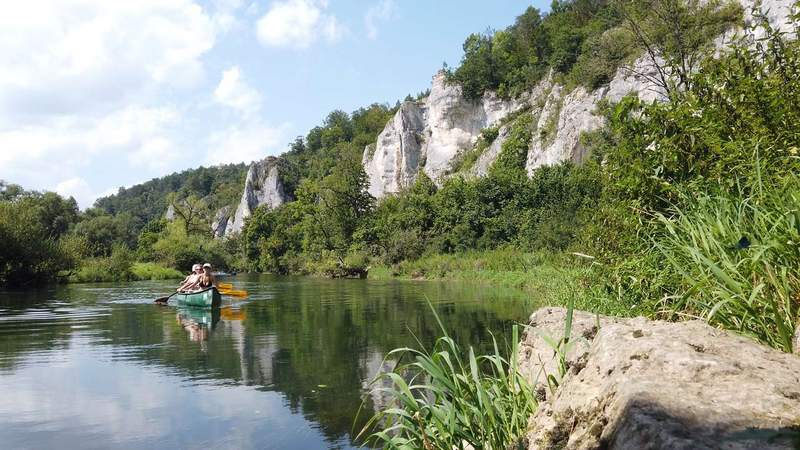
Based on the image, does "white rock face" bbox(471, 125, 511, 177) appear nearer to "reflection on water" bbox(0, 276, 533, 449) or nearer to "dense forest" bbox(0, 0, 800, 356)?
"dense forest" bbox(0, 0, 800, 356)

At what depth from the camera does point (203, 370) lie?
31.9 ft

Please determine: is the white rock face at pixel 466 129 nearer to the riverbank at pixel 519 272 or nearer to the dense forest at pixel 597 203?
the dense forest at pixel 597 203

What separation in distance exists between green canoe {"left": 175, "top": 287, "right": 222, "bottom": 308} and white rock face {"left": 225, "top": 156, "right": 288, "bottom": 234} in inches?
2641

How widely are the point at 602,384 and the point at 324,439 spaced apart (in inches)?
177

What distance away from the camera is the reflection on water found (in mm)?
6645

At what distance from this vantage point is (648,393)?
6.63ft

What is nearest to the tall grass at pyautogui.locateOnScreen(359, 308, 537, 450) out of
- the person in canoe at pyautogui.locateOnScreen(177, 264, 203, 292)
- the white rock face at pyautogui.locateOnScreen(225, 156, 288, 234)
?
the person in canoe at pyautogui.locateOnScreen(177, 264, 203, 292)

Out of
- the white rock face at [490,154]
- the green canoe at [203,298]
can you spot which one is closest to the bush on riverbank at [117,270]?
the green canoe at [203,298]

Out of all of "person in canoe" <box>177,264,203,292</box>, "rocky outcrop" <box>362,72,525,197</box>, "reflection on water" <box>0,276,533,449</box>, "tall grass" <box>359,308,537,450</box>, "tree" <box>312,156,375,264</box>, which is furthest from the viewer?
"rocky outcrop" <box>362,72,525,197</box>

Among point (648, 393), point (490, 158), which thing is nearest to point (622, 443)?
point (648, 393)

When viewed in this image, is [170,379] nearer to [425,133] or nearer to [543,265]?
[543,265]

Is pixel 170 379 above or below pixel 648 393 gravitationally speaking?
below

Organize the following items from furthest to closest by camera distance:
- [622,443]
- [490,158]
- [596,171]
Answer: [490,158], [596,171], [622,443]

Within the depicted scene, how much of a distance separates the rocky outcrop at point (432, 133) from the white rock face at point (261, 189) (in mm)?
20766
